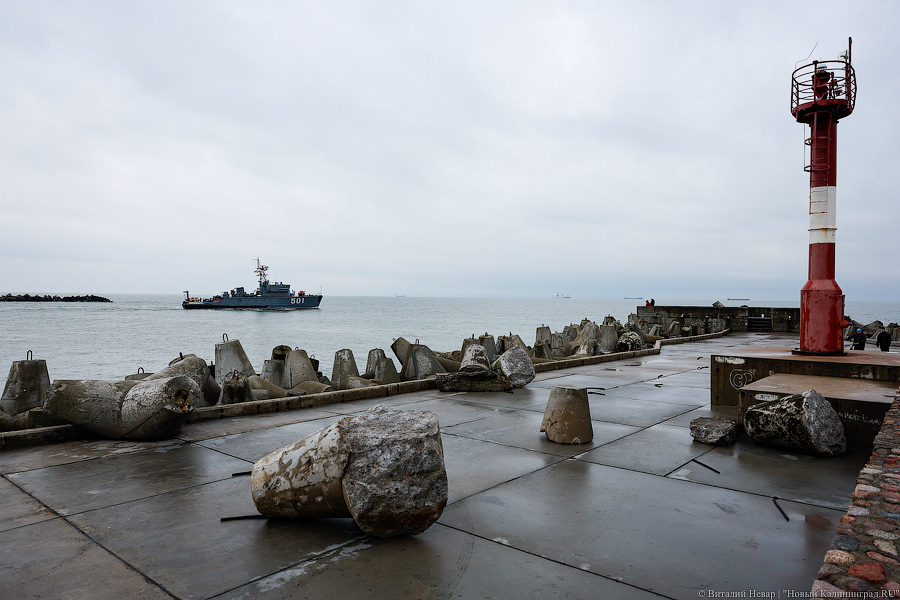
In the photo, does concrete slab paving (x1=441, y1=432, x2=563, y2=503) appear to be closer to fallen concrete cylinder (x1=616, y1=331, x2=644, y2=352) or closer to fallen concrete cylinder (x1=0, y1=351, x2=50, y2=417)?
fallen concrete cylinder (x1=0, y1=351, x2=50, y2=417)

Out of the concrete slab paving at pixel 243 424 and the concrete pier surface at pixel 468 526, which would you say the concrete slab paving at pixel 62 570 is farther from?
the concrete slab paving at pixel 243 424

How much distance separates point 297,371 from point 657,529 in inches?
398

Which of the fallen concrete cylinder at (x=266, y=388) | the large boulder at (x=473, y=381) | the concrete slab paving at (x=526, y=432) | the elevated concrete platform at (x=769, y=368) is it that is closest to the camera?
the concrete slab paving at (x=526, y=432)

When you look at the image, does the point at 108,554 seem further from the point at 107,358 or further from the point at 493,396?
the point at 107,358

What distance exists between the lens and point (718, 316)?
34156mm

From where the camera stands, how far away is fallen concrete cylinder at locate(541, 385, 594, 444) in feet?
22.0

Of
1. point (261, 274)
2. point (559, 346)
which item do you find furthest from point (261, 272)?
point (559, 346)

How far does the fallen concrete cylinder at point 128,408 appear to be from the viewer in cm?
656

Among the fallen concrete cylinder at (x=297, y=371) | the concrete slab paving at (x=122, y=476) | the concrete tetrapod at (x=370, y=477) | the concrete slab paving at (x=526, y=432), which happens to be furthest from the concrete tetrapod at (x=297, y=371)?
the concrete tetrapod at (x=370, y=477)

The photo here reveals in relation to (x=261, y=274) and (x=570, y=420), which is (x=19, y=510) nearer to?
(x=570, y=420)

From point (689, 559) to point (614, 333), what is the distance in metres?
16.9

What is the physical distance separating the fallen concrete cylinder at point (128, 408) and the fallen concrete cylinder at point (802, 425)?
286 inches

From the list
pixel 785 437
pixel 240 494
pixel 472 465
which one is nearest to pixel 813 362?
pixel 785 437

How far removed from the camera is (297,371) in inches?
498
